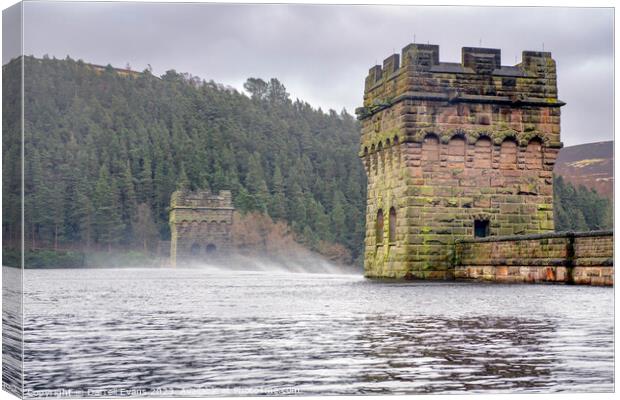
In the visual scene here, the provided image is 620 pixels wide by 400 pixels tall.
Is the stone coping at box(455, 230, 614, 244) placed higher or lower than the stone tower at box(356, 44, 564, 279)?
lower

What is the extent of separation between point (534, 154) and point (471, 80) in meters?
2.82

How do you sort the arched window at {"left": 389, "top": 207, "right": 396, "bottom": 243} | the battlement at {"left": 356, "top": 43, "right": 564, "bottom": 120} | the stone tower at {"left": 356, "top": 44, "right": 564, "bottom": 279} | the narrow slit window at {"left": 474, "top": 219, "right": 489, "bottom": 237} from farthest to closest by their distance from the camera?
1. the arched window at {"left": 389, "top": 207, "right": 396, "bottom": 243}
2. the narrow slit window at {"left": 474, "top": 219, "right": 489, "bottom": 237}
3. the stone tower at {"left": 356, "top": 44, "right": 564, "bottom": 279}
4. the battlement at {"left": 356, "top": 43, "right": 564, "bottom": 120}

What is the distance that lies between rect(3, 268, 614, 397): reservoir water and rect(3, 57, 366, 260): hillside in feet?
90.0

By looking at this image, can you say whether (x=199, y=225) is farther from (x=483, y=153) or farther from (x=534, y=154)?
(x=483, y=153)

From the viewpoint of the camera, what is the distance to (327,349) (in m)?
10.7

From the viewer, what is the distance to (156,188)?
291ft

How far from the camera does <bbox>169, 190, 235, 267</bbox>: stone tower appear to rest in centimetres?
6775

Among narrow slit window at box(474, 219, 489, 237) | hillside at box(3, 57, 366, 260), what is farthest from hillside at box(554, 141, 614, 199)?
hillside at box(3, 57, 366, 260)

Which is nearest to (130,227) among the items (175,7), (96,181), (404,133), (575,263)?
(96,181)

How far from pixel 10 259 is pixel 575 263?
1316 centimetres

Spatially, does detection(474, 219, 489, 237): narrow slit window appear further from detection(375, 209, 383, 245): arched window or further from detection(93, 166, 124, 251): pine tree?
detection(93, 166, 124, 251): pine tree

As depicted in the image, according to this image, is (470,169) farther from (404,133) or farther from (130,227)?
(130,227)

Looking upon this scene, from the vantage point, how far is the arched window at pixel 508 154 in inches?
1148

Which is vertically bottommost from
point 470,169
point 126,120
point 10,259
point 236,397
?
point 236,397
